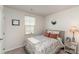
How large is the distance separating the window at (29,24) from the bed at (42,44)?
0.20m

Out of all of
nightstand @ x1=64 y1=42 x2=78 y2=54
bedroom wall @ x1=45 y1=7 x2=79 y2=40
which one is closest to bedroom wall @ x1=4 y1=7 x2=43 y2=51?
bedroom wall @ x1=45 y1=7 x2=79 y2=40

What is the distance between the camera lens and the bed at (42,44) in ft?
6.47

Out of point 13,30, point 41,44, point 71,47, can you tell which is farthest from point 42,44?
point 71,47

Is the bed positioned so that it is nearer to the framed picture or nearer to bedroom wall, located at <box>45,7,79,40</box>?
bedroom wall, located at <box>45,7,79,40</box>

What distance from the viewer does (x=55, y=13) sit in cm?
229

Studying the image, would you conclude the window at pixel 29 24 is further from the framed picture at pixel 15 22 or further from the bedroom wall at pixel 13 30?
the framed picture at pixel 15 22

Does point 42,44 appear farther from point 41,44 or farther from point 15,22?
point 15,22

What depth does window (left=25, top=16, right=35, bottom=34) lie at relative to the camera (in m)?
2.17

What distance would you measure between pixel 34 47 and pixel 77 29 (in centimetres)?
138

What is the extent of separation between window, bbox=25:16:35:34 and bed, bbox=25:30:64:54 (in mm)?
199

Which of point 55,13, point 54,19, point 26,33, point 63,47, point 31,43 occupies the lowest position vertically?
point 63,47

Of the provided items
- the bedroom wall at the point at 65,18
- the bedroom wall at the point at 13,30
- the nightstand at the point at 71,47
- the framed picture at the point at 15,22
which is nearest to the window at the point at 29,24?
the bedroom wall at the point at 13,30
